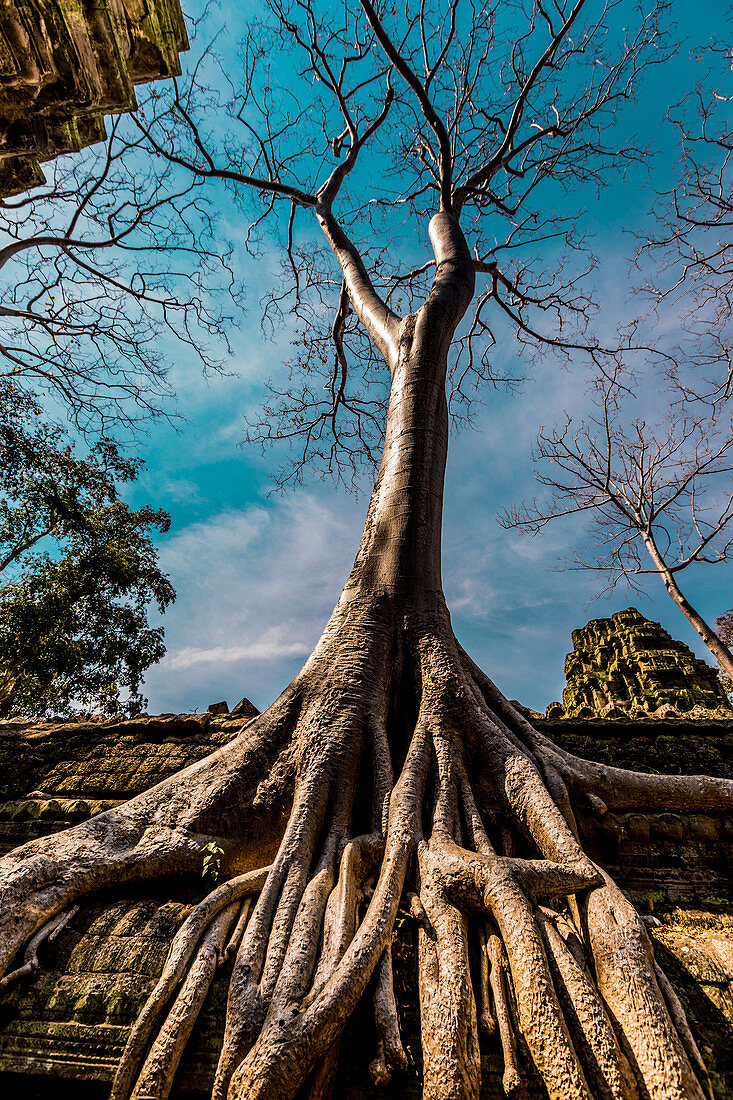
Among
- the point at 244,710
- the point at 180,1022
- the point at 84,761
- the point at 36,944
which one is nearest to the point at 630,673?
the point at 244,710

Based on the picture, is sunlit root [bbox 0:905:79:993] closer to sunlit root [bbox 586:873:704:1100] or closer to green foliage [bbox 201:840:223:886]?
green foliage [bbox 201:840:223:886]

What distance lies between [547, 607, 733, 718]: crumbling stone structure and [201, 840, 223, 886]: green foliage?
4.23 meters

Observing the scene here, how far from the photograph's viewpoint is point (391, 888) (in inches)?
77.2

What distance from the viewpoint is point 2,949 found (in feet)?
6.08

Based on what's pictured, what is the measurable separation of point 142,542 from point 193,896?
866 centimetres

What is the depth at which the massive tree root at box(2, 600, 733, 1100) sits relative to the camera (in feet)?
4.80

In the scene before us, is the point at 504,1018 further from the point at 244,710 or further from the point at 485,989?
the point at 244,710

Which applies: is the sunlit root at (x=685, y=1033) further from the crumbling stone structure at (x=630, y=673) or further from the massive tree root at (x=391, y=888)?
the crumbling stone structure at (x=630, y=673)

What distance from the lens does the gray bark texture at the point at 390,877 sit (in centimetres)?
147

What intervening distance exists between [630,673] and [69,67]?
25.9ft

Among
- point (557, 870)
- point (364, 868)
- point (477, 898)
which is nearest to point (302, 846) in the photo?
point (364, 868)

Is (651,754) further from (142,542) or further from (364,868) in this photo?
(142,542)

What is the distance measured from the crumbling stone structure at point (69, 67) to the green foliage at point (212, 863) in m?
3.55

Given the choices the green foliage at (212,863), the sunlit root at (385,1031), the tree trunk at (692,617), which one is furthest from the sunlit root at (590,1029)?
the tree trunk at (692,617)
